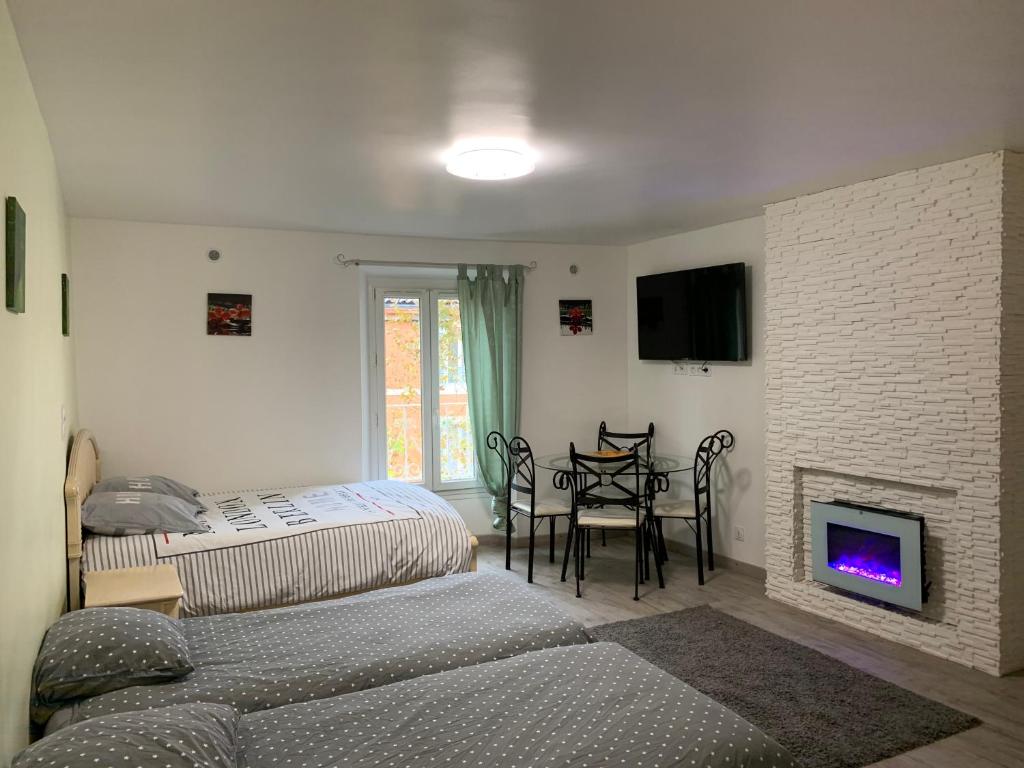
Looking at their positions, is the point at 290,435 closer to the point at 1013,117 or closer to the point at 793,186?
the point at 793,186

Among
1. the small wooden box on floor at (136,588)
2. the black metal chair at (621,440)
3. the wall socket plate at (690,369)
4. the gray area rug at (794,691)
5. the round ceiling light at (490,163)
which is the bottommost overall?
the gray area rug at (794,691)

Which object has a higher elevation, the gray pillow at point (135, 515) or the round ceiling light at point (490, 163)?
the round ceiling light at point (490, 163)

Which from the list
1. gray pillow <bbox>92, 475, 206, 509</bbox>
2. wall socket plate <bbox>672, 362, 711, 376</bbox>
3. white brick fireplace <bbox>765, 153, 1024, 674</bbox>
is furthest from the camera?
wall socket plate <bbox>672, 362, 711, 376</bbox>

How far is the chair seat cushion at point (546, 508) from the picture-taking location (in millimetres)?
5199

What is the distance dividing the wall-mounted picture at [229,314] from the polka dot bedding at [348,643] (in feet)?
8.58

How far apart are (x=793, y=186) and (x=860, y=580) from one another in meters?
2.21

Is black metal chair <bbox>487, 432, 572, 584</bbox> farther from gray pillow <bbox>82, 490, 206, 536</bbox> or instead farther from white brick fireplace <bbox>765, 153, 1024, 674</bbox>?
gray pillow <bbox>82, 490, 206, 536</bbox>

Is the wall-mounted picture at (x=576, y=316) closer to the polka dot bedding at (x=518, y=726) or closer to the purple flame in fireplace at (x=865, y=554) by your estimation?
the purple flame in fireplace at (x=865, y=554)

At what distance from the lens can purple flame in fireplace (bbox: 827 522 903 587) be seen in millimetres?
3902

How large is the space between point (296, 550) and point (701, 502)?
2.98 metres

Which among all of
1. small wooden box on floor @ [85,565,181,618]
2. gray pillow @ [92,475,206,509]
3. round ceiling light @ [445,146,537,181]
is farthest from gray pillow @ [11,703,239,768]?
gray pillow @ [92,475,206,509]

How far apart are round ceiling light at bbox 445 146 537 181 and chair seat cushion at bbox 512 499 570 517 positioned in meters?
2.60

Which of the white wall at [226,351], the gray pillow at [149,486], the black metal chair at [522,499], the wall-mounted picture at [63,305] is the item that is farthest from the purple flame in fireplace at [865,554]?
the wall-mounted picture at [63,305]

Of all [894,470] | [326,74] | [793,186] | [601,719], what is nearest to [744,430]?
[894,470]
